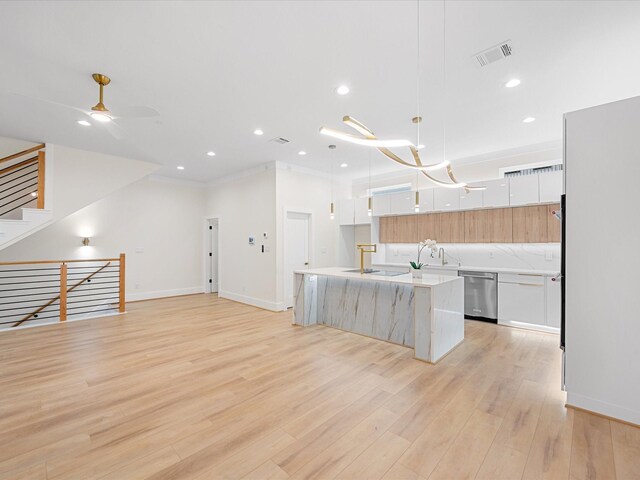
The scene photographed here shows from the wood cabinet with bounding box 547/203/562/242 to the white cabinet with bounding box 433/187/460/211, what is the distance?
1.44m

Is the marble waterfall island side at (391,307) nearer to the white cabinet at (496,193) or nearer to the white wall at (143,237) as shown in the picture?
the white cabinet at (496,193)

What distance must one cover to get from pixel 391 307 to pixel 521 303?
239 cm

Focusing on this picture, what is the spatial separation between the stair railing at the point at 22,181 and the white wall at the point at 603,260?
744 cm

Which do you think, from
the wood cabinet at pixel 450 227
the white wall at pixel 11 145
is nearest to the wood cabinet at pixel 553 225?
the wood cabinet at pixel 450 227

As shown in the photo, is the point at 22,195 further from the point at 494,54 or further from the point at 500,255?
the point at 500,255

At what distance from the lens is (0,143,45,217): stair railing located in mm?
4852

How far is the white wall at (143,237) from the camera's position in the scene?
6.18 meters

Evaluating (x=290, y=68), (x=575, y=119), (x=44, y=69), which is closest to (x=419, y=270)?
(x=575, y=119)

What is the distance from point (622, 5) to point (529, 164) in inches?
140

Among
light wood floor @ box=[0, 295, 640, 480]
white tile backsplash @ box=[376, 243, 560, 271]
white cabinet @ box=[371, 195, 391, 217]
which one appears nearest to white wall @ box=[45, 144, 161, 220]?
light wood floor @ box=[0, 295, 640, 480]

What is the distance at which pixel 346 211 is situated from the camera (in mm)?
7480

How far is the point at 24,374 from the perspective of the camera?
124 inches

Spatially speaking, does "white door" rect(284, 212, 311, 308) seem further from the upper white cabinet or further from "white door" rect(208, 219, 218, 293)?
the upper white cabinet

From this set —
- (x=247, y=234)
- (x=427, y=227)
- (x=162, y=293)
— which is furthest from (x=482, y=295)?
(x=162, y=293)
